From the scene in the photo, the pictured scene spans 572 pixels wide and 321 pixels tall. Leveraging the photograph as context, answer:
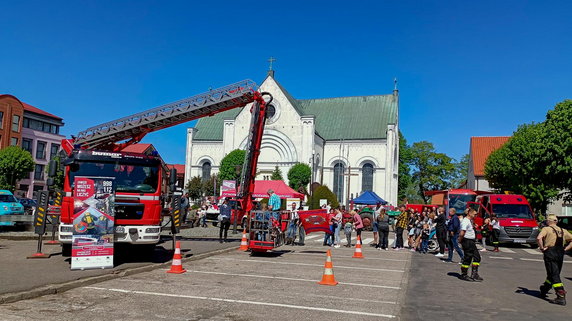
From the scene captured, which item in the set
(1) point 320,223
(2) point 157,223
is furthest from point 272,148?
(2) point 157,223

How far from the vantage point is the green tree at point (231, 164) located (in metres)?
52.3

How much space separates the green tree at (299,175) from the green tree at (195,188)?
1143 centimetres

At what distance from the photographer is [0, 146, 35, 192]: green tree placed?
46688 millimetres

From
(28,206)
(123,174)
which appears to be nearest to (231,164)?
(28,206)

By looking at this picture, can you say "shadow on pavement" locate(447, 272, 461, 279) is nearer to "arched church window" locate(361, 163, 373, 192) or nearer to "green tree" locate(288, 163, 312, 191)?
"green tree" locate(288, 163, 312, 191)

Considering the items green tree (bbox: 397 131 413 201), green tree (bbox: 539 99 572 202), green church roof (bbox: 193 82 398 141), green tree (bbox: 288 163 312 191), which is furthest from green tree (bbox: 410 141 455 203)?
green tree (bbox: 539 99 572 202)

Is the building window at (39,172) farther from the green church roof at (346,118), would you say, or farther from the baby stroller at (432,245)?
the baby stroller at (432,245)

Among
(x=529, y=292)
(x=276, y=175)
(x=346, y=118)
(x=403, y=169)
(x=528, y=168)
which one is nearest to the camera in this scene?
(x=529, y=292)

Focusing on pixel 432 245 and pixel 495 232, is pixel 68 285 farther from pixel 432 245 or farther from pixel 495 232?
pixel 495 232

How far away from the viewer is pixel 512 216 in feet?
72.2

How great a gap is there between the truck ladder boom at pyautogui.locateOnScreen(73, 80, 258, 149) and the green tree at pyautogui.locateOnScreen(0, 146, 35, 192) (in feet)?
122

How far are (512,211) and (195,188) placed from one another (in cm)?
3966

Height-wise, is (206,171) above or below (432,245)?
above

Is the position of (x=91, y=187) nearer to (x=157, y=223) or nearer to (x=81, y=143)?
(x=157, y=223)
